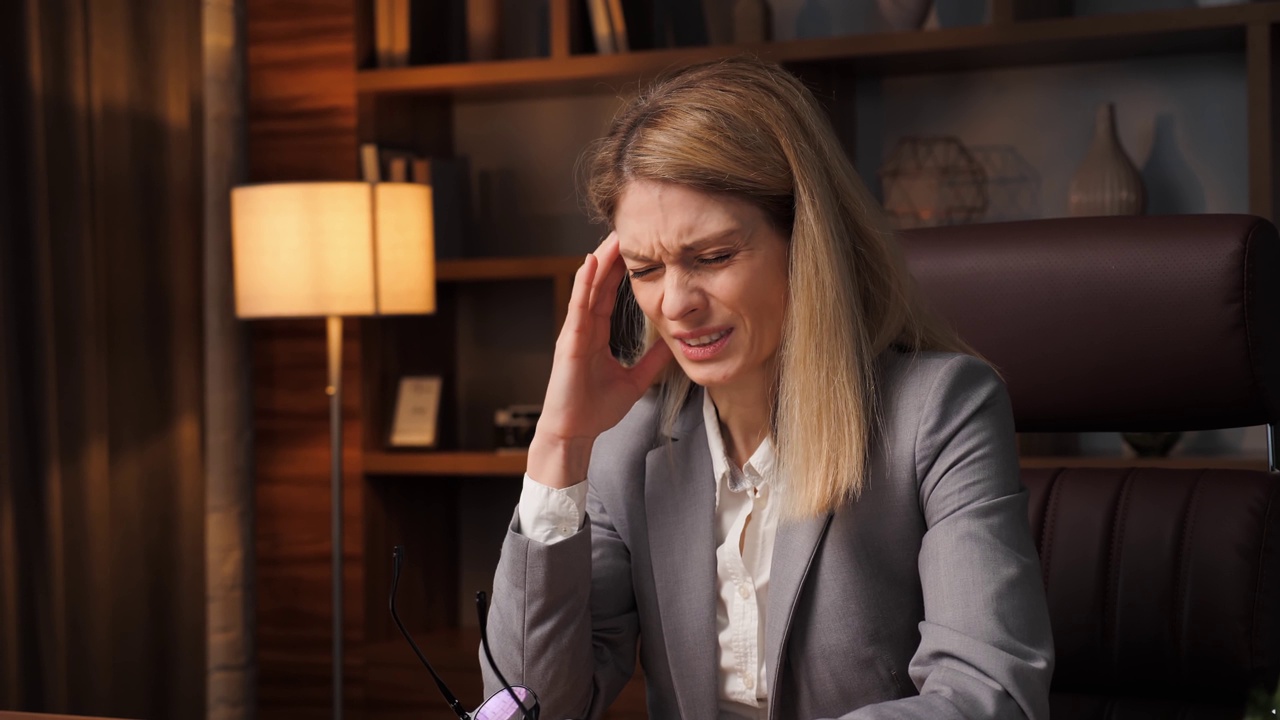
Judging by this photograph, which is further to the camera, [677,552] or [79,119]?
[79,119]

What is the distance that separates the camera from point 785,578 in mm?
1377

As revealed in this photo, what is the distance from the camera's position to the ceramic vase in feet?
9.68

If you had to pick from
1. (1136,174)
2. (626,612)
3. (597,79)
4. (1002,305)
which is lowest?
(626,612)

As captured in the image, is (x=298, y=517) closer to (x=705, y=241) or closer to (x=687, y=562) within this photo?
(x=687, y=562)

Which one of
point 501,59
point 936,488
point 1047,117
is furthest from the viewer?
point 501,59

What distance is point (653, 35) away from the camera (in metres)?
3.39

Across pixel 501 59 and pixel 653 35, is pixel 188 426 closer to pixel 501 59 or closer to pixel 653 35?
pixel 501 59

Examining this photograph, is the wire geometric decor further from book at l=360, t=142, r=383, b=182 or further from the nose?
the nose

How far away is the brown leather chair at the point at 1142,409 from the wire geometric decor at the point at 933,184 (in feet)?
4.56

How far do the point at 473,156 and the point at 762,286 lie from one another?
230 cm

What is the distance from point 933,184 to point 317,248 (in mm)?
1346

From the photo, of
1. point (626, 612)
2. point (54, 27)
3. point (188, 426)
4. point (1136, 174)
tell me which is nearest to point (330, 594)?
point (188, 426)

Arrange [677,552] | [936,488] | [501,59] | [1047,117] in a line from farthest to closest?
[501,59]
[1047,117]
[677,552]
[936,488]

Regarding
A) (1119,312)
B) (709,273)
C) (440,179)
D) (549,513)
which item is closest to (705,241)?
(709,273)
